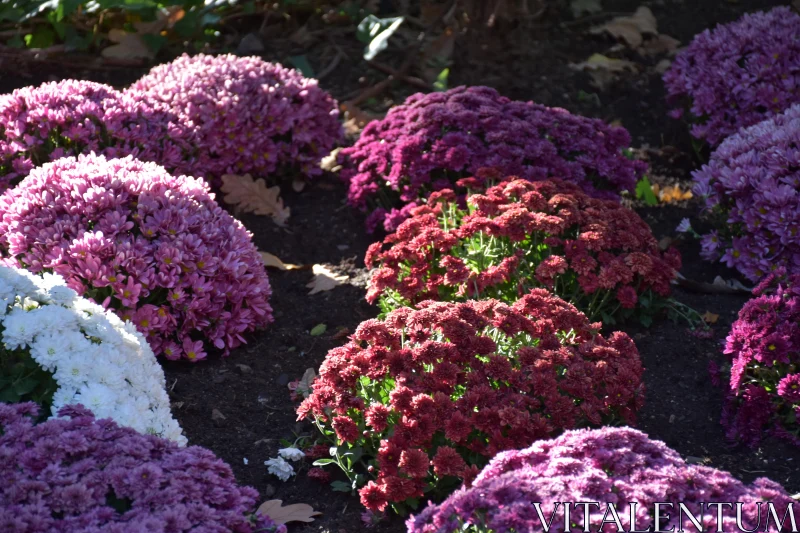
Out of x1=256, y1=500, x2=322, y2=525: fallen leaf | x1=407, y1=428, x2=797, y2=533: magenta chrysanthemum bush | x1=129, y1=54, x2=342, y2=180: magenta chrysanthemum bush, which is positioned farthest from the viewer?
x1=129, y1=54, x2=342, y2=180: magenta chrysanthemum bush

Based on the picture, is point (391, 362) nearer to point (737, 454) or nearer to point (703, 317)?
point (737, 454)

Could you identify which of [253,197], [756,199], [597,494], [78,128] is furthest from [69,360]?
[756,199]

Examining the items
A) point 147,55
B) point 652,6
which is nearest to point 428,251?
point 147,55

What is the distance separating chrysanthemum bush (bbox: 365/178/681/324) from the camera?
4082mm

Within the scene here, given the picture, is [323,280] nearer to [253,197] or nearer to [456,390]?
[253,197]

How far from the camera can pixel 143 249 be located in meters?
3.89

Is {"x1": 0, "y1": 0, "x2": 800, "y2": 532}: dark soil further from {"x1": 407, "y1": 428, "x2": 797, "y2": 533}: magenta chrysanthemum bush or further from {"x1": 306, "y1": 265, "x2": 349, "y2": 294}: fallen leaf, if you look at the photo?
{"x1": 407, "y1": 428, "x2": 797, "y2": 533}: magenta chrysanthemum bush

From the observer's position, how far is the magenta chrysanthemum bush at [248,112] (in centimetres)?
537

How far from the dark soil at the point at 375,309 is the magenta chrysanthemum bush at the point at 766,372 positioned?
8 cm

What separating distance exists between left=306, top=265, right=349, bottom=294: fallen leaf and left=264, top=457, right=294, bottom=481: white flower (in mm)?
1500

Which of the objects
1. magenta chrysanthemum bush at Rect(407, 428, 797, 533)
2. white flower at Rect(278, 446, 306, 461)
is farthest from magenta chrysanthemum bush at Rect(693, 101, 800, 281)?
white flower at Rect(278, 446, 306, 461)

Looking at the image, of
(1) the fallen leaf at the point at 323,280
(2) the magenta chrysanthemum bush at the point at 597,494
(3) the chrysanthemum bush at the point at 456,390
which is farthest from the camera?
(1) the fallen leaf at the point at 323,280

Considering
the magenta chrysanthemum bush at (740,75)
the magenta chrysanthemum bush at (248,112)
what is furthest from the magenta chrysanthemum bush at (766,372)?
the magenta chrysanthemum bush at (248,112)

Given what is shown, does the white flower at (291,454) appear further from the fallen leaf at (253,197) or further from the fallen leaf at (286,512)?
the fallen leaf at (253,197)
